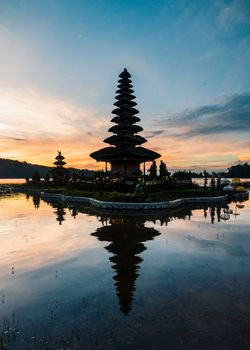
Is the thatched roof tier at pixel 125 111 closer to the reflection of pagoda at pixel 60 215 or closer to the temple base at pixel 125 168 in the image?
the temple base at pixel 125 168

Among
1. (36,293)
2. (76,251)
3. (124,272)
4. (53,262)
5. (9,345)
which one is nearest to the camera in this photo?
(9,345)

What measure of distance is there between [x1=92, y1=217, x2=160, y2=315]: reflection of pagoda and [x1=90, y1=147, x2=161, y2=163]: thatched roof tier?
17.9 m

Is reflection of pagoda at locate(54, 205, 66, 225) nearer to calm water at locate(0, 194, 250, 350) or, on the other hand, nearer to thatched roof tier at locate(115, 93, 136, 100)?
Answer: calm water at locate(0, 194, 250, 350)

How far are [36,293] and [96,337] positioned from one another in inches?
109

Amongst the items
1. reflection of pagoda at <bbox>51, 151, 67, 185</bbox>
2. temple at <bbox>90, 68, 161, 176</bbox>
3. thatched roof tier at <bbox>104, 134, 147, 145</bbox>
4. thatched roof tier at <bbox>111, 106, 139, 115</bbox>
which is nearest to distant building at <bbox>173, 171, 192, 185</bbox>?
temple at <bbox>90, 68, 161, 176</bbox>

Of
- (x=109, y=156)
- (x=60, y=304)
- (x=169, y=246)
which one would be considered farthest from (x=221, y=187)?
(x=60, y=304)

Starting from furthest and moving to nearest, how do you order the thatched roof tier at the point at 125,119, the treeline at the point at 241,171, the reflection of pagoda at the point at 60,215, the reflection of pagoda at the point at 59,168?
the treeline at the point at 241,171 < the reflection of pagoda at the point at 59,168 < the thatched roof tier at the point at 125,119 < the reflection of pagoda at the point at 60,215

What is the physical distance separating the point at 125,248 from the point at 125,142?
28097 mm

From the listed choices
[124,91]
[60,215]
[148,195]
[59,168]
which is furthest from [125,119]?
[59,168]

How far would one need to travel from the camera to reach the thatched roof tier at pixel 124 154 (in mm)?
35806

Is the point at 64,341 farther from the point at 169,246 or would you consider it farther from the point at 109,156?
the point at 109,156

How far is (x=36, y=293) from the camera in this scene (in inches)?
289

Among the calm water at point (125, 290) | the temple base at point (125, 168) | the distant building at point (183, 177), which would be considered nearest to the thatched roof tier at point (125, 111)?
the temple base at point (125, 168)

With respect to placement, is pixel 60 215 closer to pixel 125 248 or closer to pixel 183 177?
pixel 125 248
